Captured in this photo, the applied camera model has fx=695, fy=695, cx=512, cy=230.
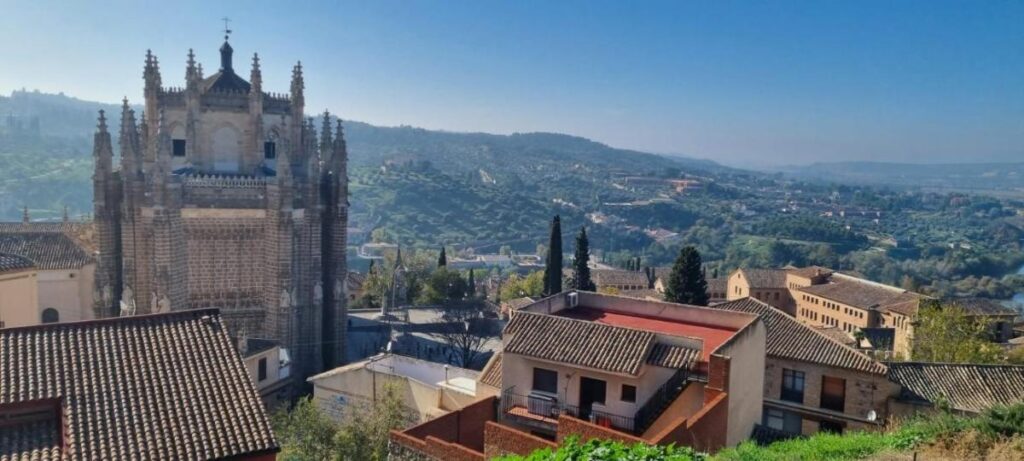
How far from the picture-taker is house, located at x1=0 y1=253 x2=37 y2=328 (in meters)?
20.1

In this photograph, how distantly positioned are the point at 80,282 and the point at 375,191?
134 m

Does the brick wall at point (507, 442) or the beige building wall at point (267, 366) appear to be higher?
the brick wall at point (507, 442)

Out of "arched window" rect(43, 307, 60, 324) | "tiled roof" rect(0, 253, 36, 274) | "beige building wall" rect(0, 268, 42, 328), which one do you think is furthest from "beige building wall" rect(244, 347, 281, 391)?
"arched window" rect(43, 307, 60, 324)

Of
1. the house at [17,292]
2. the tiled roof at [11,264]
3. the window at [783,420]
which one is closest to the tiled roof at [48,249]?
the tiled roof at [11,264]

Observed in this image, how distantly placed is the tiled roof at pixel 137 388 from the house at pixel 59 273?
22552mm

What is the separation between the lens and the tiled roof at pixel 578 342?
586 inches

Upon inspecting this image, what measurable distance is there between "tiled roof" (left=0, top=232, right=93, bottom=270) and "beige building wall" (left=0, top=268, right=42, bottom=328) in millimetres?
13096

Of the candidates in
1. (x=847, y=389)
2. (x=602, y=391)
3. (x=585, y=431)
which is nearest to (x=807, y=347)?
(x=847, y=389)

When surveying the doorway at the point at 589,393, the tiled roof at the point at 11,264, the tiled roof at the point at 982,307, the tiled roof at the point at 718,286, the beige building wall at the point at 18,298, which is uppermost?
the tiled roof at the point at 11,264

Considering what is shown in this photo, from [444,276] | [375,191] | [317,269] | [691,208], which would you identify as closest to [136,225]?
[317,269]

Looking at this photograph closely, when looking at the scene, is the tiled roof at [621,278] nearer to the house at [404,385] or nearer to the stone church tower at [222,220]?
the stone church tower at [222,220]

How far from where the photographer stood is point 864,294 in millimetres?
54156

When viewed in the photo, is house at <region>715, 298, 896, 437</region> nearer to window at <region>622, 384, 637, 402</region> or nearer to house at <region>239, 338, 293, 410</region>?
window at <region>622, 384, 637, 402</region>

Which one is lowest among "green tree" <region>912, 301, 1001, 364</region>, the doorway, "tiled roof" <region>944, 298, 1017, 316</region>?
"tiled roof" <region>944, 298, 1017, 316</region>
